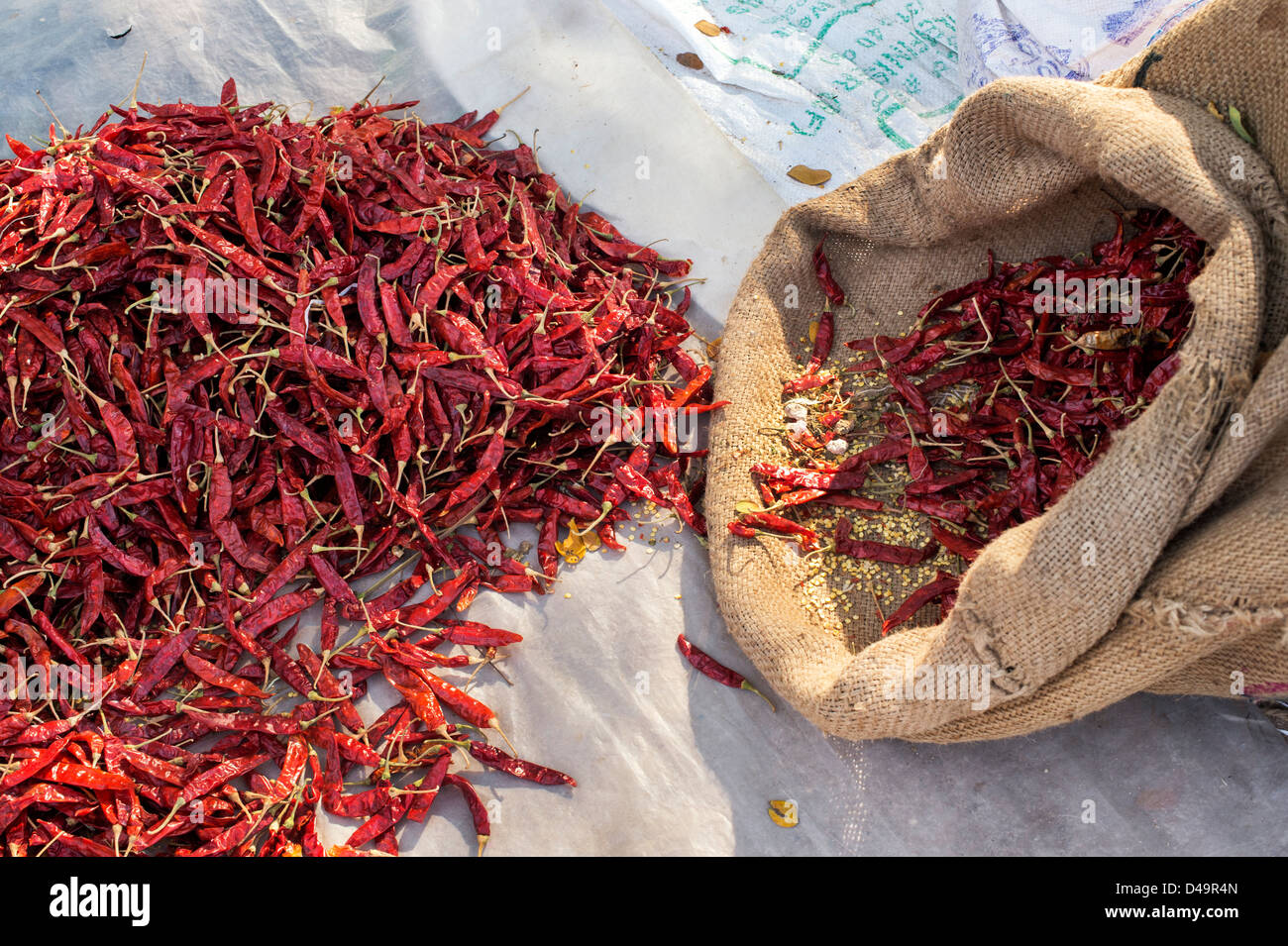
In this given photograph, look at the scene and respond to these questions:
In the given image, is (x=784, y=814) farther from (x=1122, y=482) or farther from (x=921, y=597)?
(x=1122, y=482)

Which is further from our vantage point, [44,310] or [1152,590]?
[44,310]

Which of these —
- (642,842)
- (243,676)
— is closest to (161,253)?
(243,676)

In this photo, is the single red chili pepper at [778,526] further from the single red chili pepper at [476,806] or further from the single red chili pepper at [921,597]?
the single red chili pepper at [476,806]

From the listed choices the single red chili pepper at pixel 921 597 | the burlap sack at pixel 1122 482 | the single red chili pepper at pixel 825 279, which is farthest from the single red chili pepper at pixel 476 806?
the single red chili pepper at pixel 825 279

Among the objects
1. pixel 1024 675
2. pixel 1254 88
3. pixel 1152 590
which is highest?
pixel 1254 88

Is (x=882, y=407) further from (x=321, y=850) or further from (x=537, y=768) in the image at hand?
(x=321, y=850)

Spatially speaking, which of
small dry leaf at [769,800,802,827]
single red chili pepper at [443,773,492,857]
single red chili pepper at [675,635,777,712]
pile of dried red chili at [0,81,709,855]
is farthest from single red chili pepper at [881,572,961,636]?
single red chili pepper at [443,773,492,857]

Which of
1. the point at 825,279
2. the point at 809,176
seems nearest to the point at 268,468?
the point at 825,279
